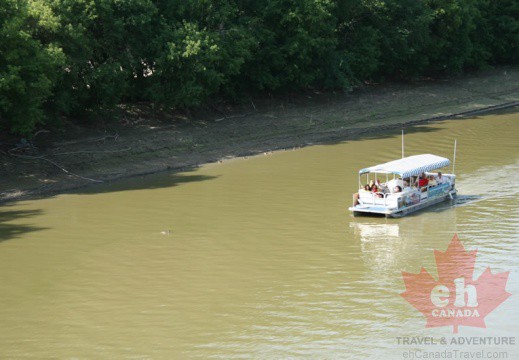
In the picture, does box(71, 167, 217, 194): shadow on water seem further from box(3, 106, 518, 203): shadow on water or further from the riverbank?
the riverbank

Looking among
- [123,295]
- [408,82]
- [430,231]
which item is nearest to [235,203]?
[430,231]

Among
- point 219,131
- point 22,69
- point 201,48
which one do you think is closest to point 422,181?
point 219,131

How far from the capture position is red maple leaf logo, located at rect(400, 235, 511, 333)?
1906cm

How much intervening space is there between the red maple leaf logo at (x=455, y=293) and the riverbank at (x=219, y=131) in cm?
1729

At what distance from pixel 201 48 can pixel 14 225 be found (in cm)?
1683

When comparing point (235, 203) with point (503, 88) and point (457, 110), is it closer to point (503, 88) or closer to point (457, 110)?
point (457, 110)

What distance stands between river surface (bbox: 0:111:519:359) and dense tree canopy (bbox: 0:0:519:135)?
5858 millimetres

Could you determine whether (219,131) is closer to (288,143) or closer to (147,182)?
(288,143)

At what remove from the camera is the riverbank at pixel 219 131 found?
35594 millimetres

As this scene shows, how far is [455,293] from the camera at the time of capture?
2052cm

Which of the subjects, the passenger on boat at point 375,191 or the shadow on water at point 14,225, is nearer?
the shadow on water at point 14,225

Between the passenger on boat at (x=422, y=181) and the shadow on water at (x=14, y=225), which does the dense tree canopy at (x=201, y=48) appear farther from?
the passenger on boat at (x=422, y=181)

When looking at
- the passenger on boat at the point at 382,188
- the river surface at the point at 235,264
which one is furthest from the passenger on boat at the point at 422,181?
the passenger on boat at the point at 382,188

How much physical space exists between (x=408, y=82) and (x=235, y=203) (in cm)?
3242
